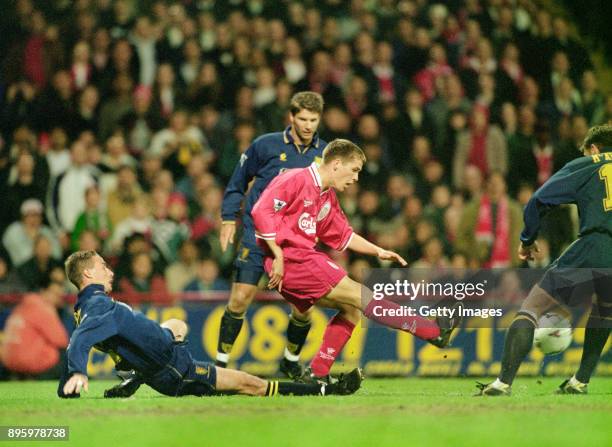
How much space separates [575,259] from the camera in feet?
22.6

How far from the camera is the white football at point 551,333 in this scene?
6934 mm

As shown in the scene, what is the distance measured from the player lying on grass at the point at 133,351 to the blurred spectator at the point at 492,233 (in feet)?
13.6

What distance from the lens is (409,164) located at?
11789mm

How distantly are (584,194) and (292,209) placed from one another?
6.06ft

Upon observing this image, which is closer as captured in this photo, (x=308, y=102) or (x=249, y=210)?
(x=308, y=102)

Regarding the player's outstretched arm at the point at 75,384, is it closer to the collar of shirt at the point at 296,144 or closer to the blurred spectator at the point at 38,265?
the collar of shirt at the point at 296,144

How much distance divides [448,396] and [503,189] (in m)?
4.30

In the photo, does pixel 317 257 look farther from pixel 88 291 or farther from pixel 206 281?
pixel 206 281

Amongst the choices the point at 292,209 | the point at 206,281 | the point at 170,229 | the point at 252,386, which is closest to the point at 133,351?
the point at 252,386

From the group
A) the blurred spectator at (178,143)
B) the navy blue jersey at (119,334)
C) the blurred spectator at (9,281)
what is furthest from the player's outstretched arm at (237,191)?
the blurred spectator at (178,143)

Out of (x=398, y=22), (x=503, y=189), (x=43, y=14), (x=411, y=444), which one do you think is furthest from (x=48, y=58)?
(x=411, y=444)

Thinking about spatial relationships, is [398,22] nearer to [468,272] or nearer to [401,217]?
[401,217]

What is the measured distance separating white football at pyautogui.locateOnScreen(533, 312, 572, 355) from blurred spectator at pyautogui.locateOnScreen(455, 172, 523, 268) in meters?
3.58

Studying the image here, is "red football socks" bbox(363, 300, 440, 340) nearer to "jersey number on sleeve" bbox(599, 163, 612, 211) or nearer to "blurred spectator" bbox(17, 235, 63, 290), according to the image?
"jersey number on sleeve" bbox(599, 163, 612, 211)
